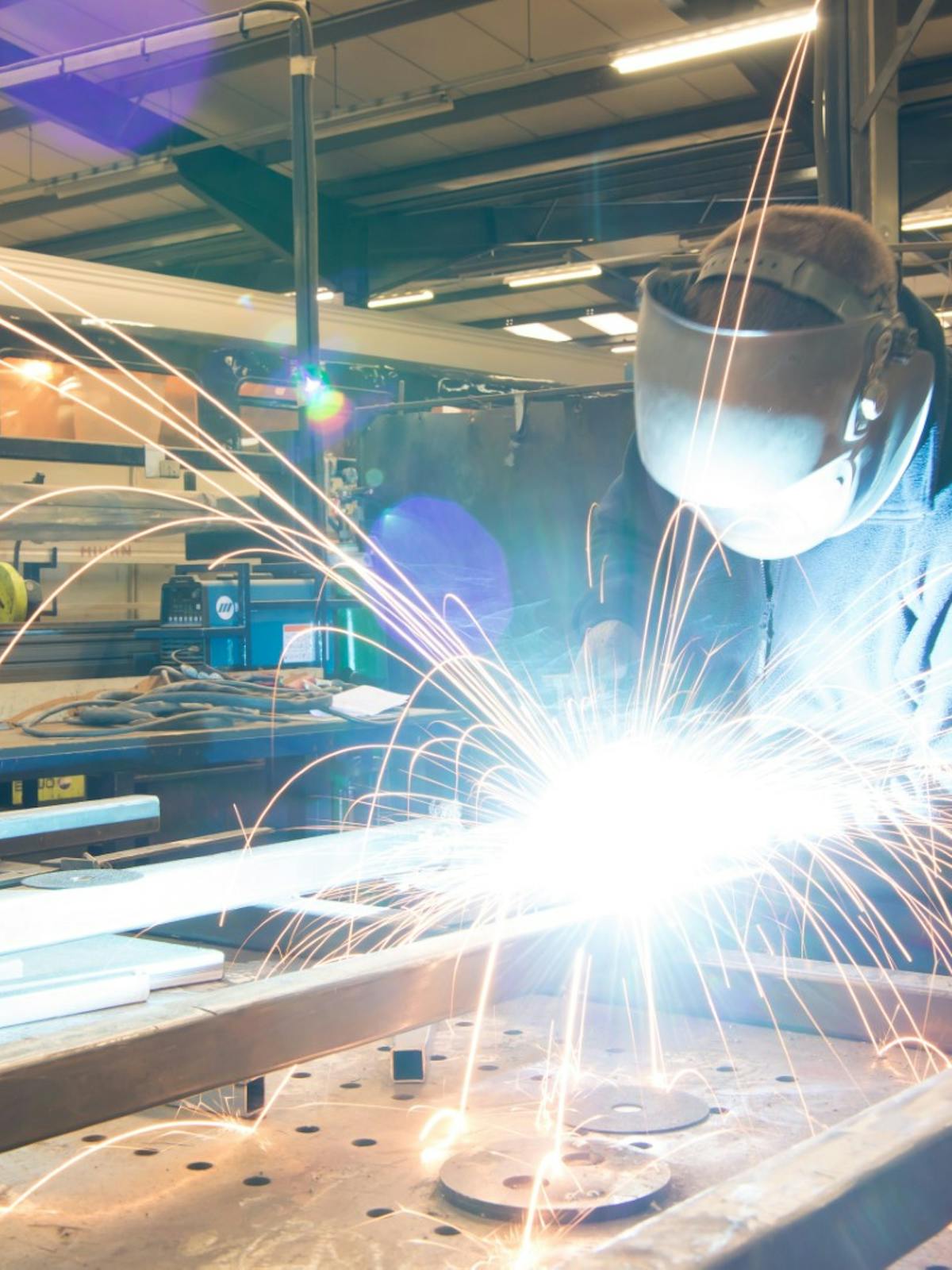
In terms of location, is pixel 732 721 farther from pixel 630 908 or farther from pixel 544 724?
pixel 544 724

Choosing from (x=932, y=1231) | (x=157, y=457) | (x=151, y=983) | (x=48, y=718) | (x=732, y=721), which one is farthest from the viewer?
(x=157, y=457)

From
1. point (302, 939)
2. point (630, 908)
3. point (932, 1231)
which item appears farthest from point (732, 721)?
point (932, 1231)

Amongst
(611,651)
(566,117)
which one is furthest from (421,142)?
(611,651)

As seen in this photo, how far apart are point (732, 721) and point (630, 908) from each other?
693mm

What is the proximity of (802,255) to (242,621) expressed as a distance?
2537 millimetres

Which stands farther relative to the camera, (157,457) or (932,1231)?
(157,457)

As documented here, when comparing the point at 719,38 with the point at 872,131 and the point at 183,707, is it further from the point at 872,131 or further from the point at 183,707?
the point at 183,707

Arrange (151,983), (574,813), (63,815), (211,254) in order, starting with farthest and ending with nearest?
(211,254) → (63,815) → (574,813) → (151,983)

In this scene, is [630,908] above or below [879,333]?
below

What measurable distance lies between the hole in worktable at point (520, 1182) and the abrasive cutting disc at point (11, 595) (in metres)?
3.22

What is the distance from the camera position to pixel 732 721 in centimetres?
213

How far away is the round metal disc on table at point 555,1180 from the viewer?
1.01m

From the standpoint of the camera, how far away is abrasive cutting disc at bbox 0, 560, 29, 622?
3924mm

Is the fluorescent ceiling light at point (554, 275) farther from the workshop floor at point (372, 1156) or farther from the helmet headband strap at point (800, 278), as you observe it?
the workshop floor at point (372, 1156)
